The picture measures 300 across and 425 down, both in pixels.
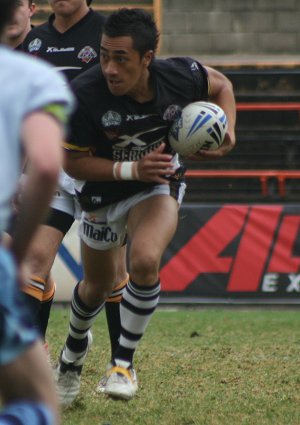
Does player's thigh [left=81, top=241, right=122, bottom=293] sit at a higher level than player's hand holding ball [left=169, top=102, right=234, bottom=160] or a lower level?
lower

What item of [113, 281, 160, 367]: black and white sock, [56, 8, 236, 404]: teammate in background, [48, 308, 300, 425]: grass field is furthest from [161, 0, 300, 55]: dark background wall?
[113, 281, 160, 367]: black and white sock

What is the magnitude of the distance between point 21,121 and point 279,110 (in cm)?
1345

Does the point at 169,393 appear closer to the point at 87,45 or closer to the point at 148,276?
the point at 148,276

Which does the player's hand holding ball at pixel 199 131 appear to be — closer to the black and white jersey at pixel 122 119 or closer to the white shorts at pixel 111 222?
the black and white jersey at pixel 122 119

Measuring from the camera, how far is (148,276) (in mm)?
5828

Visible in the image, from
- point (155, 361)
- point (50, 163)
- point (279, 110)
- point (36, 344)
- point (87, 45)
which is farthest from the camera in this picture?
point (279, 110)

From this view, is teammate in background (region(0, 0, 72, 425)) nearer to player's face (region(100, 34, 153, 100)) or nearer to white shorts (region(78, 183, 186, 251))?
player's face (region(100, 34, 153, 100))

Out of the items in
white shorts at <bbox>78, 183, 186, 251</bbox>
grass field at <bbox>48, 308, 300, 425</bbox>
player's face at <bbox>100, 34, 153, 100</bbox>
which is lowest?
grass field at <bbox>48, 308, 300, 425</bbox>

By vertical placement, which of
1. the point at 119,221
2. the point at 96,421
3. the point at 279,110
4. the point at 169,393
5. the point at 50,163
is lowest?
the point at 279,110

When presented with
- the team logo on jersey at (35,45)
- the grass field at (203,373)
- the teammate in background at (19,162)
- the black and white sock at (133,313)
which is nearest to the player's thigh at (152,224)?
the black and white sock at (133,313)

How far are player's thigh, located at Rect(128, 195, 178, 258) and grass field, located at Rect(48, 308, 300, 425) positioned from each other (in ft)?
2.80

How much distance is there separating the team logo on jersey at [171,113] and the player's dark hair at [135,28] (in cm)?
31

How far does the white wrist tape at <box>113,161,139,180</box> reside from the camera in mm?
5719

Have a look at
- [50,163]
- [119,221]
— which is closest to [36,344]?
[50,163]
